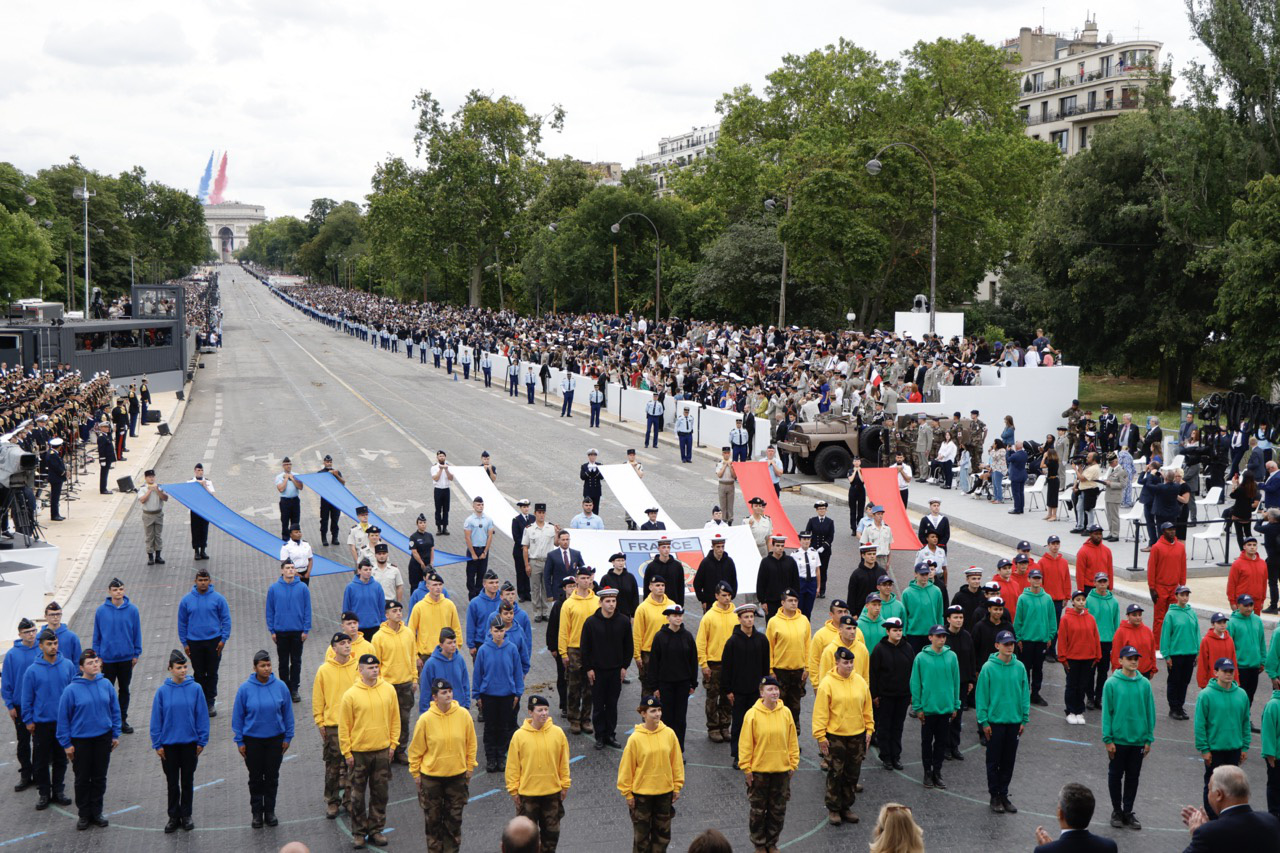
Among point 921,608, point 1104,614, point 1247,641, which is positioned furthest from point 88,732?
point 1247,641

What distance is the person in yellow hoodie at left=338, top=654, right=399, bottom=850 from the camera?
913cm

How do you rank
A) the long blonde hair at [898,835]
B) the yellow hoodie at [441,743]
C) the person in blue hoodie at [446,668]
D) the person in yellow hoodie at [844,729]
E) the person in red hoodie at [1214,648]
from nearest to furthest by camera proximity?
the long blonde hair at [898,835]
the yellow hoodie at [441,743]
the person in yellow hoodie at [844,729]
the person in blue hoodie at [446,668]
the person in red hoodie at [1214,648]

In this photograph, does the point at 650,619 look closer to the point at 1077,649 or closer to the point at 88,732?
the point at 1077,649

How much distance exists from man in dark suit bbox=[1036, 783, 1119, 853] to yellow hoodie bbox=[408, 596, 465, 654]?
6644mm

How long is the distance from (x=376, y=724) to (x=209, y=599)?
12.3 ft

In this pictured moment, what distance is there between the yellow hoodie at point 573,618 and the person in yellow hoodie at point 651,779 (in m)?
3.05

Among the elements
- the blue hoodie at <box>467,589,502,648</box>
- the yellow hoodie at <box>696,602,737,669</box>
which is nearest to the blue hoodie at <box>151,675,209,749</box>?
the blue hoodie at <box>467,589,502,648</box>

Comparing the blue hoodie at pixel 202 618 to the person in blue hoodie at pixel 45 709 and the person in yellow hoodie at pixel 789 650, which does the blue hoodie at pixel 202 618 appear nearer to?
the person in blue hoodie at pixel 45 709

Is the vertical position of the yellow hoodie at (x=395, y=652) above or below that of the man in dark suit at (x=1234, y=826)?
below

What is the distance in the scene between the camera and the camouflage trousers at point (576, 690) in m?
11.5

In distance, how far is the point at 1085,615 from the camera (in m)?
11.6

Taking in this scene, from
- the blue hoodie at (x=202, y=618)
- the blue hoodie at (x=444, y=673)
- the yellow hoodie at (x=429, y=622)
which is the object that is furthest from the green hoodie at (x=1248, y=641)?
the blue hoodie at (x=202, y=618)

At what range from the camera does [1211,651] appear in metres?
10.7

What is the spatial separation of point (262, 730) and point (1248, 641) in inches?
362
